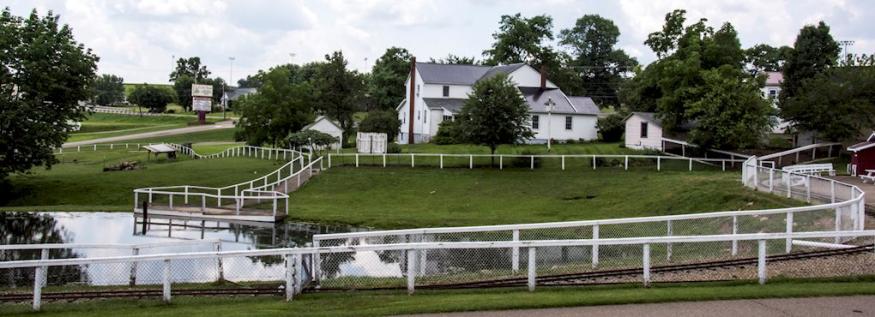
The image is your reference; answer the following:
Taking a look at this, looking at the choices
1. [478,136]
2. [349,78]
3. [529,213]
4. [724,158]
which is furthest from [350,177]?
[349,78]

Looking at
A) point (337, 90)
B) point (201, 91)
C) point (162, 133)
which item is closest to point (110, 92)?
point (201, 91)

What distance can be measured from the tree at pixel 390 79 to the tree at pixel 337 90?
16093 millimetres

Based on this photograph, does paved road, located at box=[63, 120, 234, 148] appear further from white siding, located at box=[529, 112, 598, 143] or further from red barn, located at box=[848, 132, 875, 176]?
red barn, located at box=[848, 132, 875, 176]

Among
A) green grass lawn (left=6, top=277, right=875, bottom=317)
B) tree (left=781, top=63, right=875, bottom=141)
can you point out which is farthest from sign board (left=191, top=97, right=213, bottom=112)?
green grass lawn (left=6, top=277, right=875, bottom=317)

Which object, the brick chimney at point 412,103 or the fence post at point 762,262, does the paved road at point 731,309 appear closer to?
the fence post at point 762,262

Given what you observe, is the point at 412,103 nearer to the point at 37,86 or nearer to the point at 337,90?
the point at 337,90

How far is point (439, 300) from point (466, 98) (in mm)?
52825

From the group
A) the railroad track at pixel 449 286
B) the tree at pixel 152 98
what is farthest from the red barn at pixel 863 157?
the tree at pixel 152 98

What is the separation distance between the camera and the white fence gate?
4678 cm

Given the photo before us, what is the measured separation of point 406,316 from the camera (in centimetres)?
1095

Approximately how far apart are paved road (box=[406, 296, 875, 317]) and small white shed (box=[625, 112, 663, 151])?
4339 cm

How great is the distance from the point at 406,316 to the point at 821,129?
1761 inches

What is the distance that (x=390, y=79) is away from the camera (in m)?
92.6

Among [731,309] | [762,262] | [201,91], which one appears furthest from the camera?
[201,91]
